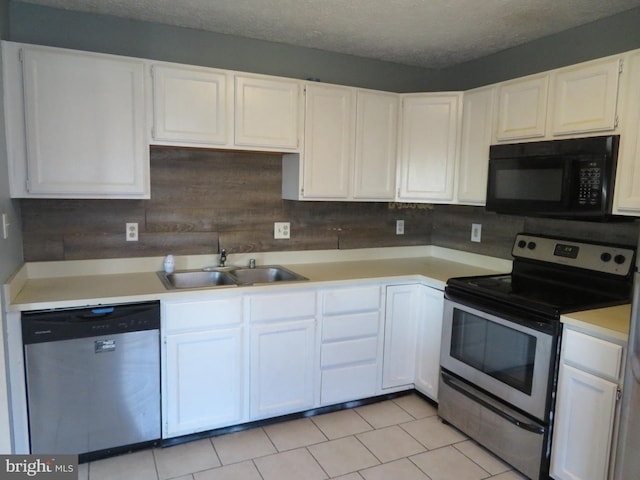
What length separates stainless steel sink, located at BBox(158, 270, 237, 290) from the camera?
2.74 metres

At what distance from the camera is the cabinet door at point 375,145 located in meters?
3.01

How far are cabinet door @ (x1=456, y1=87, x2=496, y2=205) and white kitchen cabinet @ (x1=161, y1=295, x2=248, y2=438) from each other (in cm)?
164

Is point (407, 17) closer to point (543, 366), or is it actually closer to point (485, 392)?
point (543, 366)

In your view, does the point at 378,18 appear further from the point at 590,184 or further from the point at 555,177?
the point at 590,184

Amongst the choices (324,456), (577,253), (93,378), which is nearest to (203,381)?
(93,378)

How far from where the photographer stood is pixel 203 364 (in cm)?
241

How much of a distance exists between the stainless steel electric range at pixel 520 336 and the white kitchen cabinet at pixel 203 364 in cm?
124

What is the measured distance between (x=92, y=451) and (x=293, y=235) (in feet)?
5.70

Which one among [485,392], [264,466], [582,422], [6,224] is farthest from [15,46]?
[582,422]

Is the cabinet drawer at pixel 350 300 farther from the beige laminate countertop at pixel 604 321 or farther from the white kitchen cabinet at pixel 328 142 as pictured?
the beige laminate countertop at pixel 604 321

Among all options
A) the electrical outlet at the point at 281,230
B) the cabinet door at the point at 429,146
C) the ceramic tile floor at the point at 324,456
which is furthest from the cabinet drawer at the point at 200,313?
the cabinet door at the point at 429,146

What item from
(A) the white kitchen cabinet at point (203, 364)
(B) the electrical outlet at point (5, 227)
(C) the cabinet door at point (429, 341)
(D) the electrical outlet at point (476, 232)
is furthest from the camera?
(D) the electrical outlet at point (476, 232)

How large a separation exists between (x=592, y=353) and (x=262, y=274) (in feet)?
6.37

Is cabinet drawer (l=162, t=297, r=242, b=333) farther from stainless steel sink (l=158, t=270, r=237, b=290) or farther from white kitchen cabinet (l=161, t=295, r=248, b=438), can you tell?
stainless steel sink (l=158, t=270, r=237, b=290)
